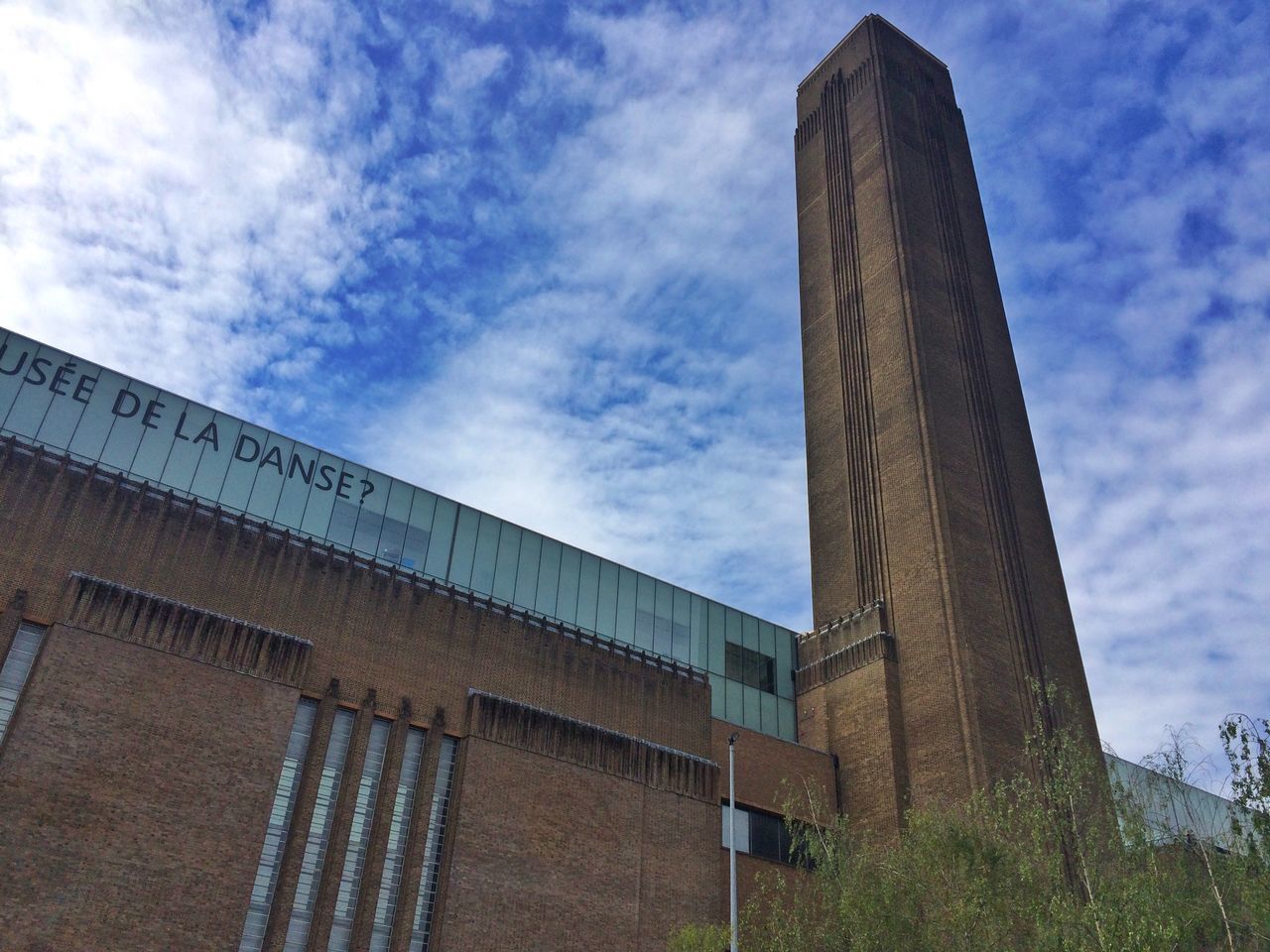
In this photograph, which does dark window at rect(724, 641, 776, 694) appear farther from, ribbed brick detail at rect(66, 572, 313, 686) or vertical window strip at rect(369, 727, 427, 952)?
ribbed brick detail at rect(66, 572, 313, 686)

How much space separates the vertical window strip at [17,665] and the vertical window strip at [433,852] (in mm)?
10439

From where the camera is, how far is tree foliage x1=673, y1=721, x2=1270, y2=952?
1958 cm

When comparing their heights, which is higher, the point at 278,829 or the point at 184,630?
the point at 184,630

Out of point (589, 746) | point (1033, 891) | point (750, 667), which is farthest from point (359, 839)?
point (750, 667)

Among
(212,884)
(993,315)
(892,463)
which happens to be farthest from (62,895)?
(993,315)

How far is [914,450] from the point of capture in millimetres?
40406

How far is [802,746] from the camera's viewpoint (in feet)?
122

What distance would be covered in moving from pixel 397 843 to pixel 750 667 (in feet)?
53.5

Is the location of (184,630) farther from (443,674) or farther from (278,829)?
(443,674)

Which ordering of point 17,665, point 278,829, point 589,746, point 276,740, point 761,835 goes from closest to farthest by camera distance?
point 17,665 < point 278,829 < point 276,740 < point 589,746 < point 761,835

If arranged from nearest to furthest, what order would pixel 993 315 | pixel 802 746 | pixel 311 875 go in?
pixel 311 875, pixel 802 746, pixel 993 315

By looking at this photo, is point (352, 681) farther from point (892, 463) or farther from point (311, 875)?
point (892, 463)

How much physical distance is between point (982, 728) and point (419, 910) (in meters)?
18.4

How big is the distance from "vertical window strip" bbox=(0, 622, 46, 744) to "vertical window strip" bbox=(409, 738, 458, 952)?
34.2 ft
